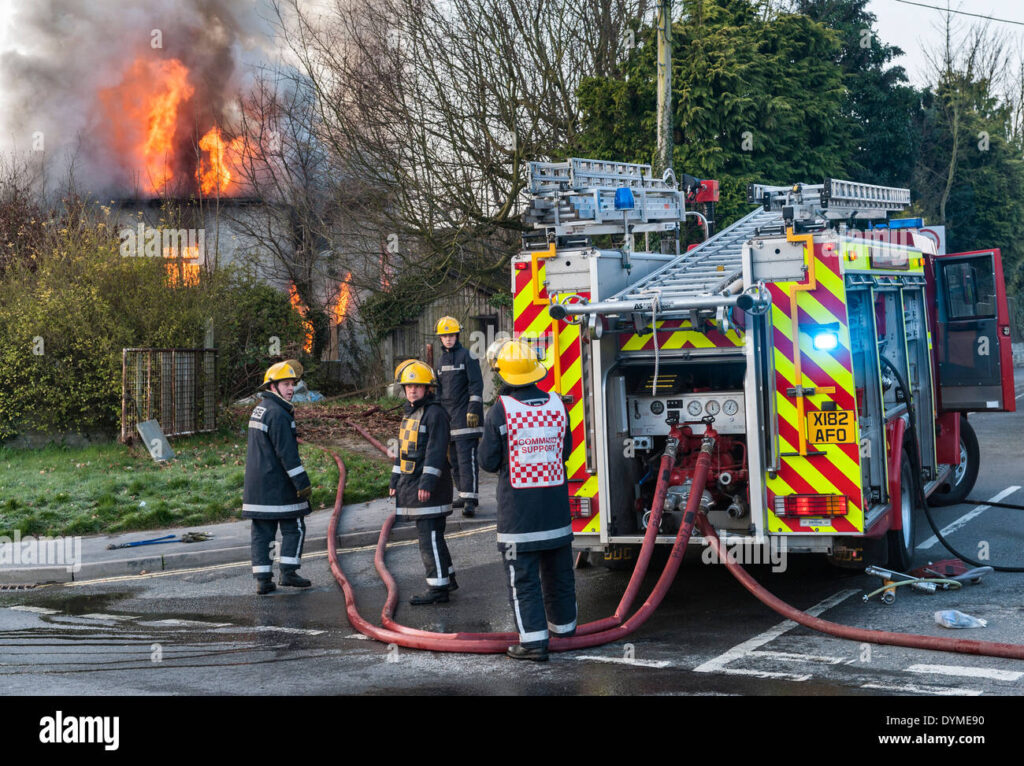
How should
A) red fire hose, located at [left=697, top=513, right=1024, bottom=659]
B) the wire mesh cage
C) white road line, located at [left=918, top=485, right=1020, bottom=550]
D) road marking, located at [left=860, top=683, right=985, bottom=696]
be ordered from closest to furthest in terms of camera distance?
road marking, located at [left=860, top=683, right=985, bottom=696] → red fire hose, located at [left=697, top=513, right=1024, bottom=659] → white road line, located at [left=918, top=485, right=1020, bottom=550] → the wire mesh cage

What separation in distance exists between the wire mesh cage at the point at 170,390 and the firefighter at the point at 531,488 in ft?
34.0

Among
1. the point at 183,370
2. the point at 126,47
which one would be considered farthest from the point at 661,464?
the point at 126,47

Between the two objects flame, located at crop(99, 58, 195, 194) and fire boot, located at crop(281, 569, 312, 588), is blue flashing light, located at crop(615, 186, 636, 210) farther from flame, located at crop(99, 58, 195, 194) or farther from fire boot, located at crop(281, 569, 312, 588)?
flame, located at crop(99, 58, 195, 194)

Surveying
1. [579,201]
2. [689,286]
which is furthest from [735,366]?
[579,201]

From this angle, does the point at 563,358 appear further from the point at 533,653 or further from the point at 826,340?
the point at 533,653

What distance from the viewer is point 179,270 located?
1725cm

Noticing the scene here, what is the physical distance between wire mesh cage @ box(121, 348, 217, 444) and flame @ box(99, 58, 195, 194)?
51.3ft

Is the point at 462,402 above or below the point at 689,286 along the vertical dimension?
below

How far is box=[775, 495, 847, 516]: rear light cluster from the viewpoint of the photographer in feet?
22.8

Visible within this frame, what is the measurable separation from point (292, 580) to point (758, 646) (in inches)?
157

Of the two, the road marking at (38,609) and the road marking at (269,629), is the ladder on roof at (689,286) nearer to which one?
the road marking at (269,629)

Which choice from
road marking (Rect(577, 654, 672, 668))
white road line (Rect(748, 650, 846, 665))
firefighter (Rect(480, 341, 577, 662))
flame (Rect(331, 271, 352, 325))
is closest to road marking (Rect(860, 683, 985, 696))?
white road line (Rect(748, 650, 846, 665))

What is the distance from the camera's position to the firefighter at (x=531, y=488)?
635cm

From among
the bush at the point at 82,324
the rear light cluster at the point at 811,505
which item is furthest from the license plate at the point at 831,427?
the bush at the point at 82,324
